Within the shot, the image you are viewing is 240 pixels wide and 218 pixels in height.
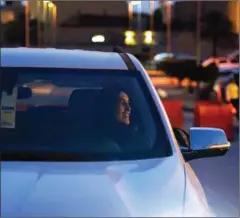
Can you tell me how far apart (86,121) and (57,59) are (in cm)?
45

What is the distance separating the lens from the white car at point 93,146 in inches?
121

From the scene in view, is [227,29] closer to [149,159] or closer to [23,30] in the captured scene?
[23,30]

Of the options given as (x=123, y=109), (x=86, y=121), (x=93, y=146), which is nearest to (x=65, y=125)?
(x=86, y=121)

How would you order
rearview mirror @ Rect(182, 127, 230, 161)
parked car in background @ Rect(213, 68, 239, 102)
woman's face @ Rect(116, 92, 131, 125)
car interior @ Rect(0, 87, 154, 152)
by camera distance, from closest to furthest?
car interior @ Rect(0, 87, 154, 152), woman's face @ Rect(116, 92, 131, 125), rearview mirror @ Rect(182, 127, 230, 161), parked car in background @ Rect(213, 68, 239, 102)

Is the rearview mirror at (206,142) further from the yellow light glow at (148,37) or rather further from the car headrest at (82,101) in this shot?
the yellow light glow at (148,37)

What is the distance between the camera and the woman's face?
413 cm

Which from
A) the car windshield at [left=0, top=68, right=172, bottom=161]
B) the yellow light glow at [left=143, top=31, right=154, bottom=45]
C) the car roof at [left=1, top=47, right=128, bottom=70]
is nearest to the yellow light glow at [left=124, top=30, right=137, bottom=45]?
the yellow light glow at [left=143, top=31, right=154, bottom=45]

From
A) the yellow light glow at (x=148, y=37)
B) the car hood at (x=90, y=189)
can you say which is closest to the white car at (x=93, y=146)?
the car hood at (x=90, y=189)

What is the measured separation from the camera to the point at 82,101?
4.26 meters

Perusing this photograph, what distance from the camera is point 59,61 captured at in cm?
421

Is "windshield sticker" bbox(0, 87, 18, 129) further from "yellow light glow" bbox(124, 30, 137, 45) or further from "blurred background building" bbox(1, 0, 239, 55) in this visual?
"yellow light glow" bbox(124, 30, 137, 45)

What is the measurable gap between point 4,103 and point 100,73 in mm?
608

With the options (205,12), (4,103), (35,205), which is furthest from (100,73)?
(205,12)

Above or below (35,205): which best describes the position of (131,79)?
above
